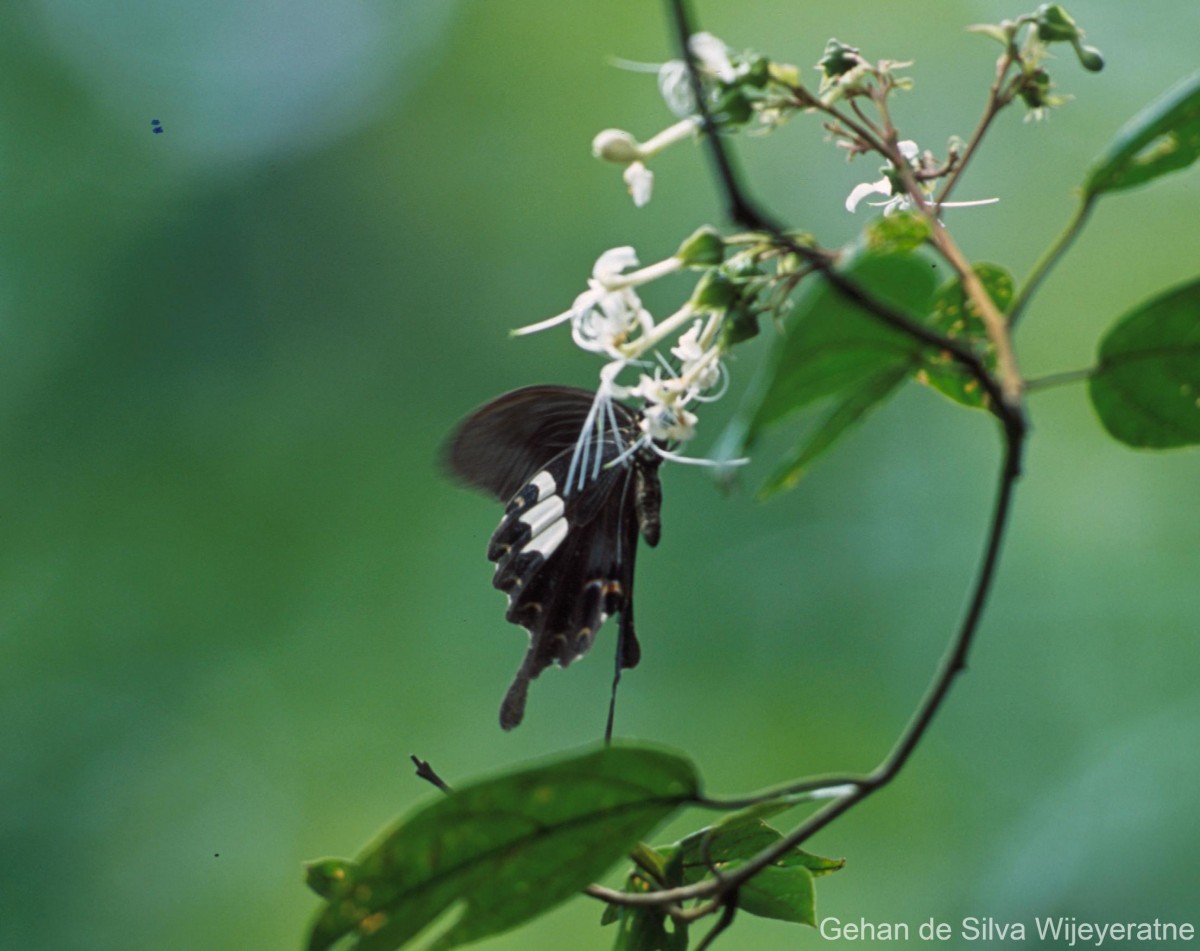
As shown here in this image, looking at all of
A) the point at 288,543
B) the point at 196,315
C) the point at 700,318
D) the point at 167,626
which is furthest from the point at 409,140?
the point at 700,318

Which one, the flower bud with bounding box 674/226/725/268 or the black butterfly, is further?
the black butterfly

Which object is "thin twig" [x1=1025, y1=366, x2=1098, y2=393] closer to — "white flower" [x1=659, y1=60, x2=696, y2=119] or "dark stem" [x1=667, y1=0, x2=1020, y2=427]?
"dark stem" [x1=667, y1=0, x2=1020, y2=427]

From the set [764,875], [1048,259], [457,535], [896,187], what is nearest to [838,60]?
[896,187]

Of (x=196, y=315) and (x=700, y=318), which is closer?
(x=700, y=318)

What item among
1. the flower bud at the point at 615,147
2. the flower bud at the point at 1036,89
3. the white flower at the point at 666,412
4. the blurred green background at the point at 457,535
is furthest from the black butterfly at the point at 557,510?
the blurred green background at the point at 457,535

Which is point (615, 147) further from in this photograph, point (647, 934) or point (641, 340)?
point (647, 934)

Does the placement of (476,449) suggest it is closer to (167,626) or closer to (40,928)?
(167,626)

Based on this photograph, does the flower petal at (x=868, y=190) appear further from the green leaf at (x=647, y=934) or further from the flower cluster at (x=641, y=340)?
the green leaf at (x=647, y=934)

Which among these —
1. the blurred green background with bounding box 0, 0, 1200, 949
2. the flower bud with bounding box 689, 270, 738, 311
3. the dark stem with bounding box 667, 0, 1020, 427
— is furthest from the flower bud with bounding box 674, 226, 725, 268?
the blurred green background with bounding box 0, 0, 1200, 949
